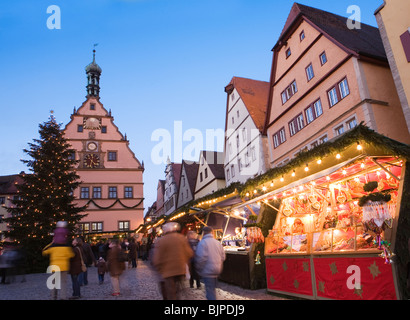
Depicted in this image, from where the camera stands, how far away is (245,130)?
26.0 meters

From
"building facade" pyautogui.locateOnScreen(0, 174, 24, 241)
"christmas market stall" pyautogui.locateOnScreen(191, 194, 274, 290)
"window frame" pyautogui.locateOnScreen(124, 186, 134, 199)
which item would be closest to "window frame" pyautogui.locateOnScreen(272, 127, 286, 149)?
"christmas market stall" pyautogui.locateOnScreen(191, 194, 274, 290)

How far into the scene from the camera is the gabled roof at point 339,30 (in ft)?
56.1

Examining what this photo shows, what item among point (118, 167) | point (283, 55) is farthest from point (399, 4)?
point (118, 167)

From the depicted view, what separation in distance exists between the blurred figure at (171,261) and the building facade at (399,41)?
12.2 metres

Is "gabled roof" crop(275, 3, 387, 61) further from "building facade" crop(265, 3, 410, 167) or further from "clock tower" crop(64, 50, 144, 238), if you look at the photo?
"clock tower" crop(64, 50, 144, 238)

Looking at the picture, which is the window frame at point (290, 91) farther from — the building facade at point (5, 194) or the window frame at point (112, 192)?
the building facade at point (5, 194)

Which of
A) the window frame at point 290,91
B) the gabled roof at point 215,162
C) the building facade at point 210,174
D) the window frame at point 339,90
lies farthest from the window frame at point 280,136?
the gabled roof at point 215,162

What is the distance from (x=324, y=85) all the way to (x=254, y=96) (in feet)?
33.3

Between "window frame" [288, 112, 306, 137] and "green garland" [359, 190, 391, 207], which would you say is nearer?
"green garland" [359, 190, 391, 207]

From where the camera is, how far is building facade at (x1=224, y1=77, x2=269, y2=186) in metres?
24.3

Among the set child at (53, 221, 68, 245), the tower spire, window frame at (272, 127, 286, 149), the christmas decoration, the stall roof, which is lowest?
the christmas decoration

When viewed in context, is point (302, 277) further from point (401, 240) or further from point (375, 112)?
point (375, 112)

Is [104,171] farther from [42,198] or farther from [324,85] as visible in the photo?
[324,85]

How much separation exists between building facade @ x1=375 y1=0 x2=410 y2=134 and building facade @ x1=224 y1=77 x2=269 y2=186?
1107 centimetres
